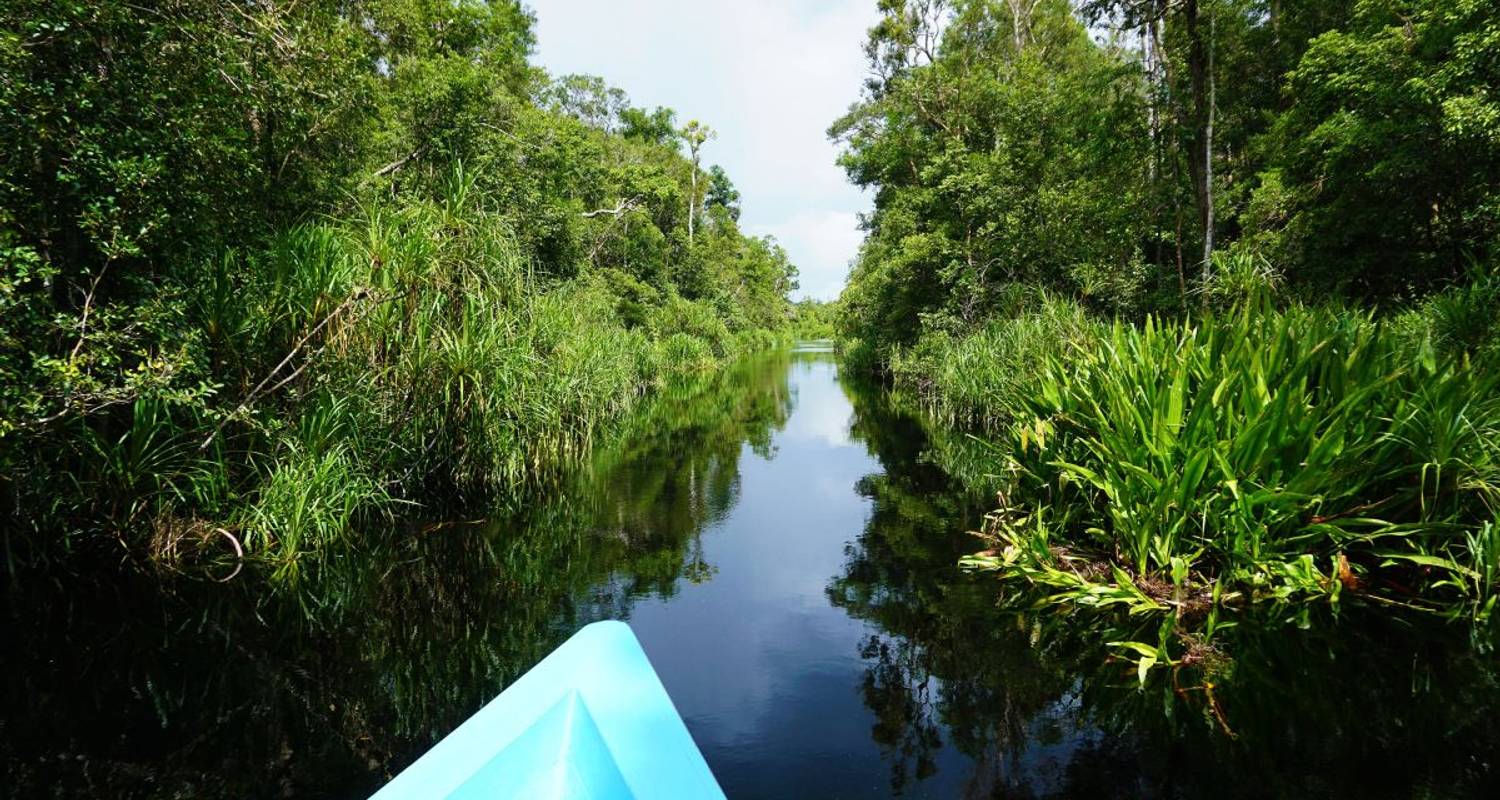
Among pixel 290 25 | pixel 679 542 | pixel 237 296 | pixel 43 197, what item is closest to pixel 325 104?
pixel 290 25

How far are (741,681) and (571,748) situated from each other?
2028 mm

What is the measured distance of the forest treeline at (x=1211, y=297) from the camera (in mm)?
3637

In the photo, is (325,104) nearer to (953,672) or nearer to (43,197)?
(43,197)

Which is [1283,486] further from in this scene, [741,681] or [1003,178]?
[1003,178]

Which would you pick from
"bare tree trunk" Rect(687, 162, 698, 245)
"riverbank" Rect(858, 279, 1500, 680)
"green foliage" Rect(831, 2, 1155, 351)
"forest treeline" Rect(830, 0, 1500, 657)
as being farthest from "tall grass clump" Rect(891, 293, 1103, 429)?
"bare tree trunk" Rect(687, 162, 698, 245)

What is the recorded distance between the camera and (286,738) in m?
3.06

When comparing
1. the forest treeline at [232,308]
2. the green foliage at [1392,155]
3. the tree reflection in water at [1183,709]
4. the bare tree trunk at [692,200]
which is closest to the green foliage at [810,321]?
the bare tree trunk at [692,200]

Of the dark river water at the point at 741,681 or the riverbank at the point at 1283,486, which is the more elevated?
the riverbank at the point at 1283,486

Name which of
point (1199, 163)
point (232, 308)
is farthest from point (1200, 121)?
point (232, 308)

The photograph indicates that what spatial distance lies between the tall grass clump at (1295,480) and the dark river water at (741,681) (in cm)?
35

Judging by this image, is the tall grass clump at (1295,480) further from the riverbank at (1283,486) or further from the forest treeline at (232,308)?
→ the forest treeline at (232,308)

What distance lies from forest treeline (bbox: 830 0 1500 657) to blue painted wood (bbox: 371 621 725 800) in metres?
2.72

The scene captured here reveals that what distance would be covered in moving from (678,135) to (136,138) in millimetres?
33499

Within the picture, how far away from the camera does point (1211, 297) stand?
8.30 metres
